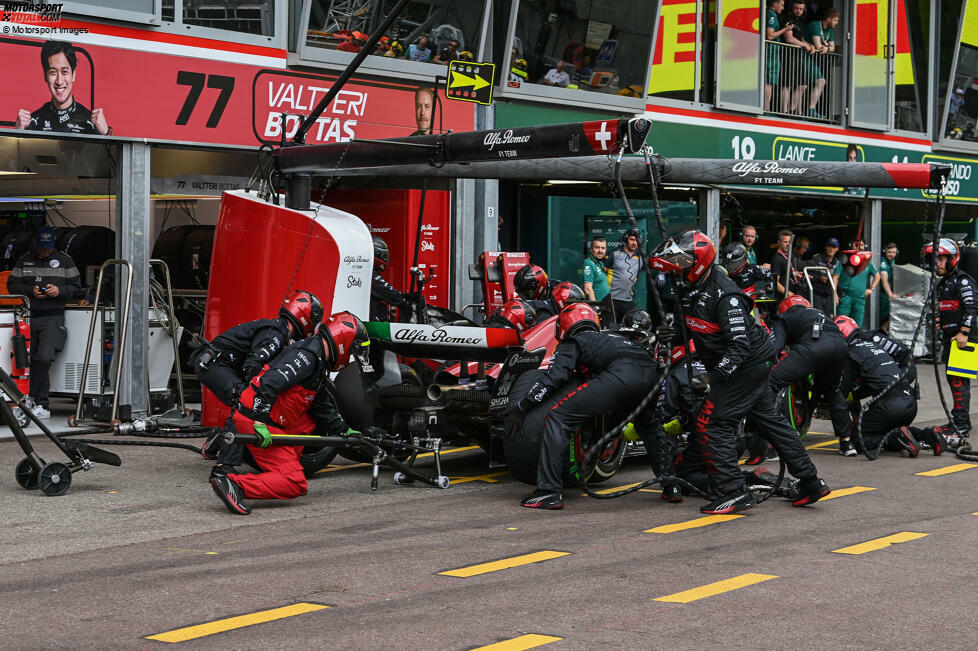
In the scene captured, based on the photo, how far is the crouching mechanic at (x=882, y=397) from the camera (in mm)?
11766

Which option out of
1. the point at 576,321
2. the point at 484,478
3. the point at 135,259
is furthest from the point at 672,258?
the point at 135,259

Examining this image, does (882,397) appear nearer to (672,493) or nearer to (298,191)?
(672,493)

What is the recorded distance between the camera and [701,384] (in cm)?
916

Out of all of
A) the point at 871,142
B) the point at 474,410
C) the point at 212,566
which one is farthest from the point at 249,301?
the point at 871,142

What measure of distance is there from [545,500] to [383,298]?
4297 mm

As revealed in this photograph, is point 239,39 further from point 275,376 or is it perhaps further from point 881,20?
point 881,20

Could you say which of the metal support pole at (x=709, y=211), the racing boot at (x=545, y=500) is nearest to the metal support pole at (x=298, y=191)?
the racing boot at (x=545, y=500)

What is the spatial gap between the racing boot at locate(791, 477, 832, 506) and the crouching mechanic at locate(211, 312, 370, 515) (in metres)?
3.30

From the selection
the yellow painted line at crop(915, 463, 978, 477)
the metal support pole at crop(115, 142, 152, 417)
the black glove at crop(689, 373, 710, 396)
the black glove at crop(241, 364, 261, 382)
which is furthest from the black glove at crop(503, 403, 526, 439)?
the metal support pole at crop(115, 142, 152, 417)

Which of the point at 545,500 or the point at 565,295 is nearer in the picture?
the point at 545,500

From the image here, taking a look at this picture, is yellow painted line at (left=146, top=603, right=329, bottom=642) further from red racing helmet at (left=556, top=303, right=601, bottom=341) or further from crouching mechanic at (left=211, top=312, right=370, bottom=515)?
red racing helmet at (left=556, top=303, right=601, bottom=341)

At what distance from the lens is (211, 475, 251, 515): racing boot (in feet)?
28.7

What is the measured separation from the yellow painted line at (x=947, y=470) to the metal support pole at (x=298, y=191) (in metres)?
6.24

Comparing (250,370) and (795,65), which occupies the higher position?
(795,65)
